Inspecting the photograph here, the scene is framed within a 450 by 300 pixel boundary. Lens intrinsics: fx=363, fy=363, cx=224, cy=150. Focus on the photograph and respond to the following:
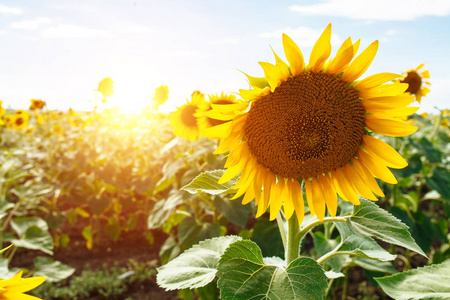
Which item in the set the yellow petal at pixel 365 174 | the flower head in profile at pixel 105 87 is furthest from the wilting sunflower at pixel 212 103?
the flower head in profile at pixel 105 87

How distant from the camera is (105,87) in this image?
4.19 metres

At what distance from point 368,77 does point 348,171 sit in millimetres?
274

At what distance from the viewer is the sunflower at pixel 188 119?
289cm

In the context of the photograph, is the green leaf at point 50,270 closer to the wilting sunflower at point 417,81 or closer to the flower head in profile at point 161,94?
the flower head in profile at point 161,94

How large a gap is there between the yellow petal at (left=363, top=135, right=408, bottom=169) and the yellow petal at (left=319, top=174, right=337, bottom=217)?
0.14 meters

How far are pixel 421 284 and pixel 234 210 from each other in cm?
120

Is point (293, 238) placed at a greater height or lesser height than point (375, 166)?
lesser

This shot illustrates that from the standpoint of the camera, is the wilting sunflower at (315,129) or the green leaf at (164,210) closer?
the wilting sunflower at (315,129)

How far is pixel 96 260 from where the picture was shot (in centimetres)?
367

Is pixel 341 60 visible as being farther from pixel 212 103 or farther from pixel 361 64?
pixel 212 103

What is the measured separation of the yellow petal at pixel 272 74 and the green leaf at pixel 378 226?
44 cm

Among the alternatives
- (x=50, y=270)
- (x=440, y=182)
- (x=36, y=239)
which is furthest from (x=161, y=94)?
(x=440, y=182)

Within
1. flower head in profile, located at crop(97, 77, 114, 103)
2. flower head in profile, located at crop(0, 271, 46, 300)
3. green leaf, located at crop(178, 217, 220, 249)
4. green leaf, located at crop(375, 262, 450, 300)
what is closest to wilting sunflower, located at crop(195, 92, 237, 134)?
green leaf, located at crop(178, 217, 220, 249)

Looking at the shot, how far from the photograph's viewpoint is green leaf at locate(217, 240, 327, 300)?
0.89 metres
